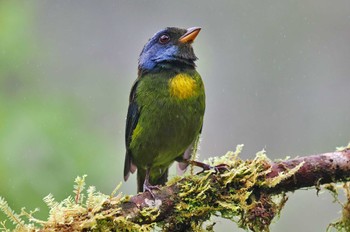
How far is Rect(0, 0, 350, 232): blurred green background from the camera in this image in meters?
5.45

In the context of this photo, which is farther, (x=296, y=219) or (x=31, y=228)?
(x=296, y=219)

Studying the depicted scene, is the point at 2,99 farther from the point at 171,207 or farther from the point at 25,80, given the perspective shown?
the point at 171,207

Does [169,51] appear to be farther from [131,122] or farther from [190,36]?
[131,122]

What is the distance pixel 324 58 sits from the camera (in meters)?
12.8

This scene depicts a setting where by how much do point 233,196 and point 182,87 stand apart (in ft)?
3.62

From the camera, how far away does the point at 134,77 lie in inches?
449

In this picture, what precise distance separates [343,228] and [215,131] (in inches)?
278

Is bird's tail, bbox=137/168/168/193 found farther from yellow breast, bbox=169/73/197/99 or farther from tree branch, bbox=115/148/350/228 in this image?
tree branch, bbox=115/148/350/228

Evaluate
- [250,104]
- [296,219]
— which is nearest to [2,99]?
[296,219]

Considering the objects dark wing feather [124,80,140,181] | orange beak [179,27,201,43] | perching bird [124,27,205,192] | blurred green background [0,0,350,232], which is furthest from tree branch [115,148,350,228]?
blurred green background [0,0,350,232]

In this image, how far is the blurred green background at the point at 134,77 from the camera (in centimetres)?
545

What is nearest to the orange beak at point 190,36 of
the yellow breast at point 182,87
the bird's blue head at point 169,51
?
the bird's blue head at point 169,51

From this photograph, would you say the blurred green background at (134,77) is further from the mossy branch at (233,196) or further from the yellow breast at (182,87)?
the mossy branch at (233,196)

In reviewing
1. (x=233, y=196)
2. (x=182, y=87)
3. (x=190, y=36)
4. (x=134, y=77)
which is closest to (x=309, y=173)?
(x=233, y=196)
